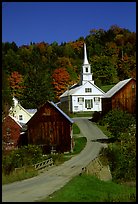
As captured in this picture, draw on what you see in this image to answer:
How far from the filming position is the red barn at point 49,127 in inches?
1228

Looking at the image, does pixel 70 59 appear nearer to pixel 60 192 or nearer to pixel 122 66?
pixel 122 66

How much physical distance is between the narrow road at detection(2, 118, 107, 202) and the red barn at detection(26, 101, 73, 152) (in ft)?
7.55

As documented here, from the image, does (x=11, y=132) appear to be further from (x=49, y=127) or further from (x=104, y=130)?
(x=104, y=130)

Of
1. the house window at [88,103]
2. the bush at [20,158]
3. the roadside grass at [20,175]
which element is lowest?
the roadside grass at [20,175]

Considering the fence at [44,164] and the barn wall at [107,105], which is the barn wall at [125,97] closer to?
the barn wall at [107,105]

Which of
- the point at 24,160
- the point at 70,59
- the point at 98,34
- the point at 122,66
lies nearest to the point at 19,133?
the point at 24,160

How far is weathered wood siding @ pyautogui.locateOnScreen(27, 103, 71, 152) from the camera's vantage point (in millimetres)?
31203

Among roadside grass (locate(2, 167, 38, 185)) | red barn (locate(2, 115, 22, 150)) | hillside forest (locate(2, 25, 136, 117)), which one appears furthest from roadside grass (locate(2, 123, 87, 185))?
hillside forest (locate(2, 25, 136, 117))

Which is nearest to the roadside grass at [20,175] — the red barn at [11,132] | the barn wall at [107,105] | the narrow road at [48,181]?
the narrow road at [48,181]

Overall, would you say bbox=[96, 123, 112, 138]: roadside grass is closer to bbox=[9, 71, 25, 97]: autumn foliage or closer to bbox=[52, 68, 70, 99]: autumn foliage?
bbox=[9, 71, 25, 97]: autumn foliage

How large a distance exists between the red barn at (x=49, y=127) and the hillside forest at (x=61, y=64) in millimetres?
14479

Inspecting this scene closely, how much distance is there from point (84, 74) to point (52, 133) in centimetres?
2650

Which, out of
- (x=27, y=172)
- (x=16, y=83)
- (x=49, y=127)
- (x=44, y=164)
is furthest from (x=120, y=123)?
(x=16, y=83)

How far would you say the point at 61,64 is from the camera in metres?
A: 65.8
